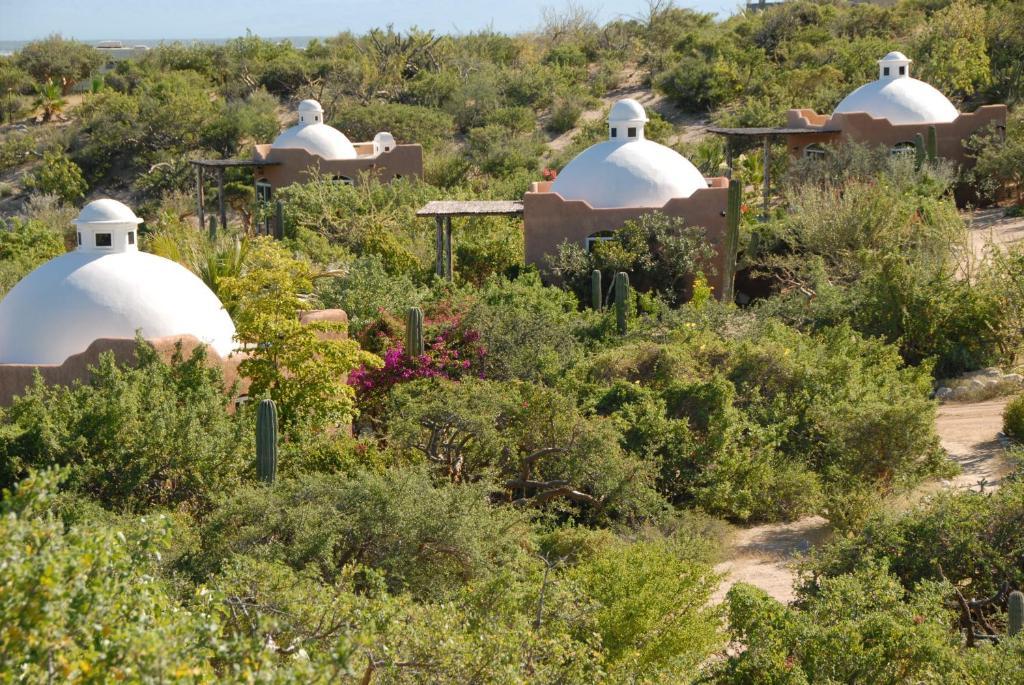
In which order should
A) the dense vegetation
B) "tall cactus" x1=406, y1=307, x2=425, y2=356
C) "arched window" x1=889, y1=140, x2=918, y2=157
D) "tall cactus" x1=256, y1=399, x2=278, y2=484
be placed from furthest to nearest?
"arched window" x1=889, y1=140, x2=918, y2=157
"tall cactus" x1=406, y1=307, x2=425, y2=356
"tall cactus" x1=256, y1=399, x2=278, y2=484
the dense vegetation

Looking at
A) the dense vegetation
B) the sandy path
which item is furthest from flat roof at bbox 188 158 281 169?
the sandy path

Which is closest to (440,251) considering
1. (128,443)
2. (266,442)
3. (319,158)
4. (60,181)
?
(319,158)

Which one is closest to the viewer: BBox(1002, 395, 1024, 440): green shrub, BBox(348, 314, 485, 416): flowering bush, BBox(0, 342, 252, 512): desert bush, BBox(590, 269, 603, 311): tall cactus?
BBox(0, 342, 252, 512): desert bush

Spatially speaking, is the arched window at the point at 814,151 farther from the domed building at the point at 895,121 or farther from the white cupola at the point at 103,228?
the white cupola at the point at 103,228

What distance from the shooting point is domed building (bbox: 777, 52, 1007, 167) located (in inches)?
1254

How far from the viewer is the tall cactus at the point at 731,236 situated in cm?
2303

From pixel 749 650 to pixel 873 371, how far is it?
9.24m

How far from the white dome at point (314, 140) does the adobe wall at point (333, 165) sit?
24 centimetres

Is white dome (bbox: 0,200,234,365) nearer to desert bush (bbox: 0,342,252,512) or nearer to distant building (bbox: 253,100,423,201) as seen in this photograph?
desert bush (bbox: 0,342,252,512)

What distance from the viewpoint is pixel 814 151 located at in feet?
108

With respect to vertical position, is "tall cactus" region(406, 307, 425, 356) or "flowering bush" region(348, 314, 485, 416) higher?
"tall cactus" region(406, 307, 425, 356)

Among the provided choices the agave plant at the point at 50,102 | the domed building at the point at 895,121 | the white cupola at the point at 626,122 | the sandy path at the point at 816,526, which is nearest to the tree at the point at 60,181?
the agave plant at the point at 50,102

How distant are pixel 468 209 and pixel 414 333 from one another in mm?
→ 6896

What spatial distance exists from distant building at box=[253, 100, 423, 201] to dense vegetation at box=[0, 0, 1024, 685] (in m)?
3.31
